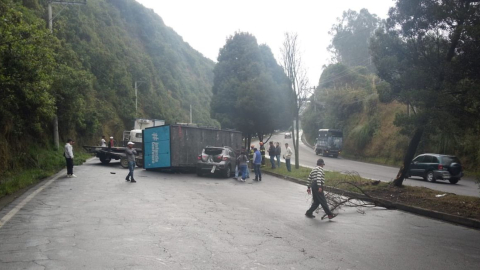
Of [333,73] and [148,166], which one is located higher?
[333,73]

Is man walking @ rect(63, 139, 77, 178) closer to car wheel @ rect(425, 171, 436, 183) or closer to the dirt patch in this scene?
the dirt patch

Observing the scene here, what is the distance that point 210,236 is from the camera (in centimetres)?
713

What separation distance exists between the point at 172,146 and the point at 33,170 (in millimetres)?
6473

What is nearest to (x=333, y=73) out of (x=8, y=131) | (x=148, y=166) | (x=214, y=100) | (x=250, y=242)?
(x=214, y=100)

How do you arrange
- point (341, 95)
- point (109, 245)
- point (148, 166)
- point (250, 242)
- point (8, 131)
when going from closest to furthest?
point (109, 245)
point (250, 242)
point (8, 131)
point (148, 166)
point (341, 95)

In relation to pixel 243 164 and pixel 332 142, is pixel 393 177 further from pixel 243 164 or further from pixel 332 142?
pixel 332 142

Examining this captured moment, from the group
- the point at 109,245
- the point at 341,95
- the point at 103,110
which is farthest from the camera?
the point at 341,95

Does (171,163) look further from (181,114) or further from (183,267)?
(181,114)

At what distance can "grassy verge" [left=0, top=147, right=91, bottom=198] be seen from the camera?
13.0 m

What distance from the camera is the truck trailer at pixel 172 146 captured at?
813 inches

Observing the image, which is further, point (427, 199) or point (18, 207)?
point (427, 199)

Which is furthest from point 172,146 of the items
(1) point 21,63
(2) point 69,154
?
(1) point 21,63

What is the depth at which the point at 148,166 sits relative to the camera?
21891mm

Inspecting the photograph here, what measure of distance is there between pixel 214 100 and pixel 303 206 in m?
26.9
